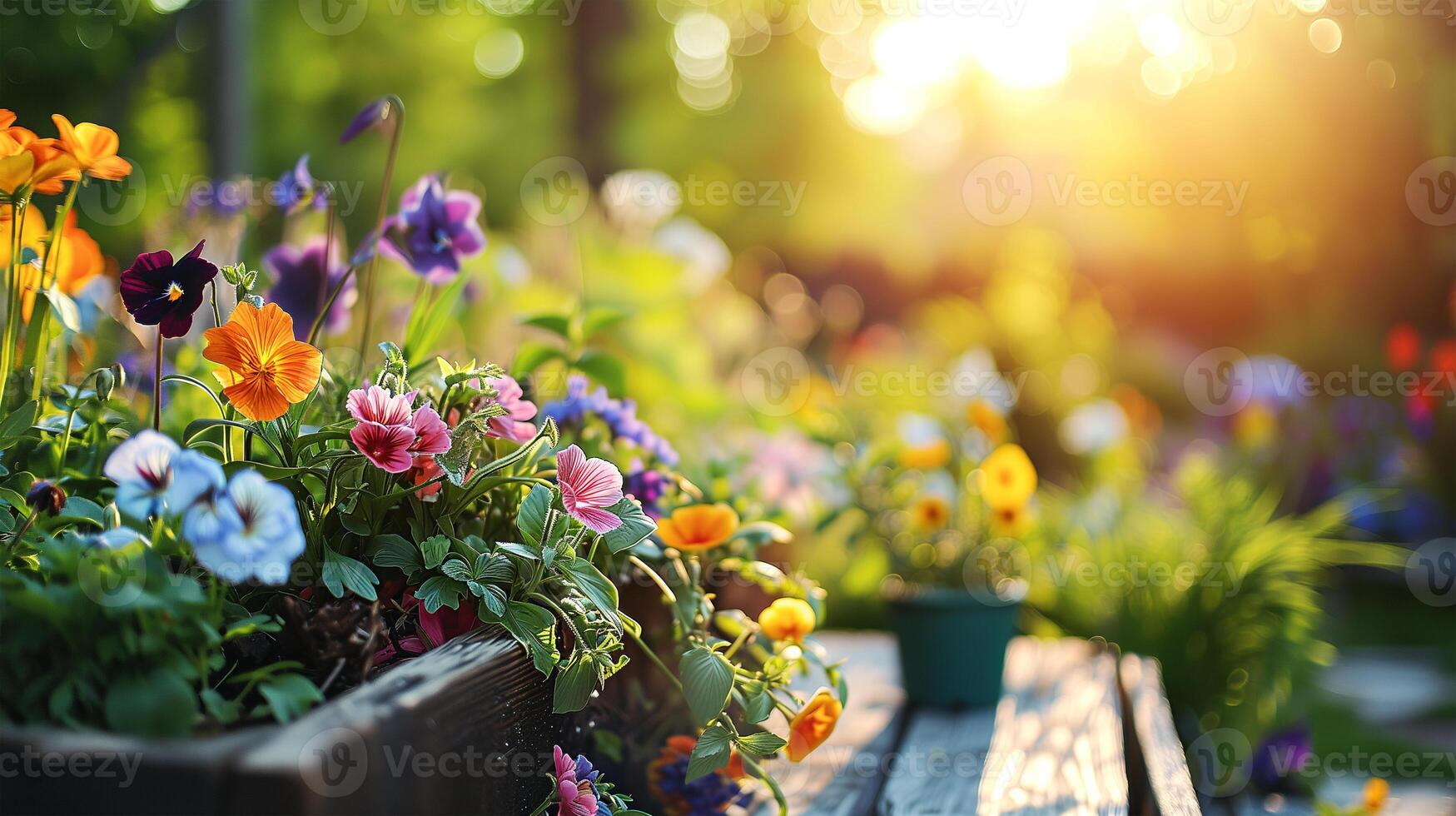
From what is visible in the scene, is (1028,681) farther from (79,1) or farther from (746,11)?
(746,11)

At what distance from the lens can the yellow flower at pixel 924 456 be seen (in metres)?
1.60

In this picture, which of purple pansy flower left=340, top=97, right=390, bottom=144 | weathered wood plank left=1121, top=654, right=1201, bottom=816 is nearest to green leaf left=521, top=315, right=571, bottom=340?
purple pansy flower left=340, top=97, right=390, bottom=144

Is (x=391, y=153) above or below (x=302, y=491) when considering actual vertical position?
above

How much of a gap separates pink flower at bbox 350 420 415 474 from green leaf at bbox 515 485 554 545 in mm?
96

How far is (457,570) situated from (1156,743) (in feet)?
2.85

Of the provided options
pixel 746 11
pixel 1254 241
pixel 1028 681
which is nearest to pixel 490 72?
pixel 746 11

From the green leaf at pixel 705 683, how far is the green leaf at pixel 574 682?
0.10 m

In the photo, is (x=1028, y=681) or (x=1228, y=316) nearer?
(x=1028, y=681)

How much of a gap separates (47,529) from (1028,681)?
50.9 inches

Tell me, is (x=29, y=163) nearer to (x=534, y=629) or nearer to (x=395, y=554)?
(x=395, y=554)

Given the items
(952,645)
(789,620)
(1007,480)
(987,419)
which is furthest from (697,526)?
(987,419)

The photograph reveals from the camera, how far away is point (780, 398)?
3.48 meters

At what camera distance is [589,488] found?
33.8 inches

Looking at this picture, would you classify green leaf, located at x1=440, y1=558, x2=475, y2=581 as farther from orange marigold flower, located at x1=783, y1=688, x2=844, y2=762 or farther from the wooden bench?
the wooden bench
